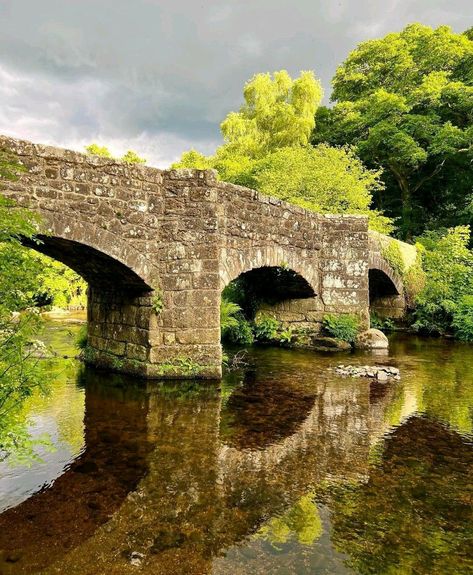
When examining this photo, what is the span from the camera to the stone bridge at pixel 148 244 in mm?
6082

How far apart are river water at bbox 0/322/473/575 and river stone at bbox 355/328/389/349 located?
415 cm

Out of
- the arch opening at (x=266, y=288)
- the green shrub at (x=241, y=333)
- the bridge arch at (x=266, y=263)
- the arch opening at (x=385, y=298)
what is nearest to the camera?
the bridge arch at (x=266, y=263)

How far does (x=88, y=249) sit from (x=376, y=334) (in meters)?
7.35

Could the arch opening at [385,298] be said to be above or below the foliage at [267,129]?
below

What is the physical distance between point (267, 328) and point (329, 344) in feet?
5.35

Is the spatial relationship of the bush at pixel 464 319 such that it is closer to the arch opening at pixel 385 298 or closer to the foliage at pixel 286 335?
the arch opening at pixel 385 298

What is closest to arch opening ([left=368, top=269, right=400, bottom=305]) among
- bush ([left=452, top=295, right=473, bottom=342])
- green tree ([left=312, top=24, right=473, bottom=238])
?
bush ([left=452, top=295, right=473, bottom=342])

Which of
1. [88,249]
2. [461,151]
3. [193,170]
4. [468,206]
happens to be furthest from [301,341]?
[461,151]

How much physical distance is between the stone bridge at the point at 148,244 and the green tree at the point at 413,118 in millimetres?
17550

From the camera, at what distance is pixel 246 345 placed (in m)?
11.5

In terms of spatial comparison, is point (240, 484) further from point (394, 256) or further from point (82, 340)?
point (394, 256)

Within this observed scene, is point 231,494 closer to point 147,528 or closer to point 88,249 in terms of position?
point 147,528

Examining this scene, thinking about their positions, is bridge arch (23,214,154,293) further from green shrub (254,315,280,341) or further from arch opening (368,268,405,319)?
arch opening (368,268,405,319)

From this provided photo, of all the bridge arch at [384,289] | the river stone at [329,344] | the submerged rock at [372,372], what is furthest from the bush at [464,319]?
the submerged rock at [372,372]
